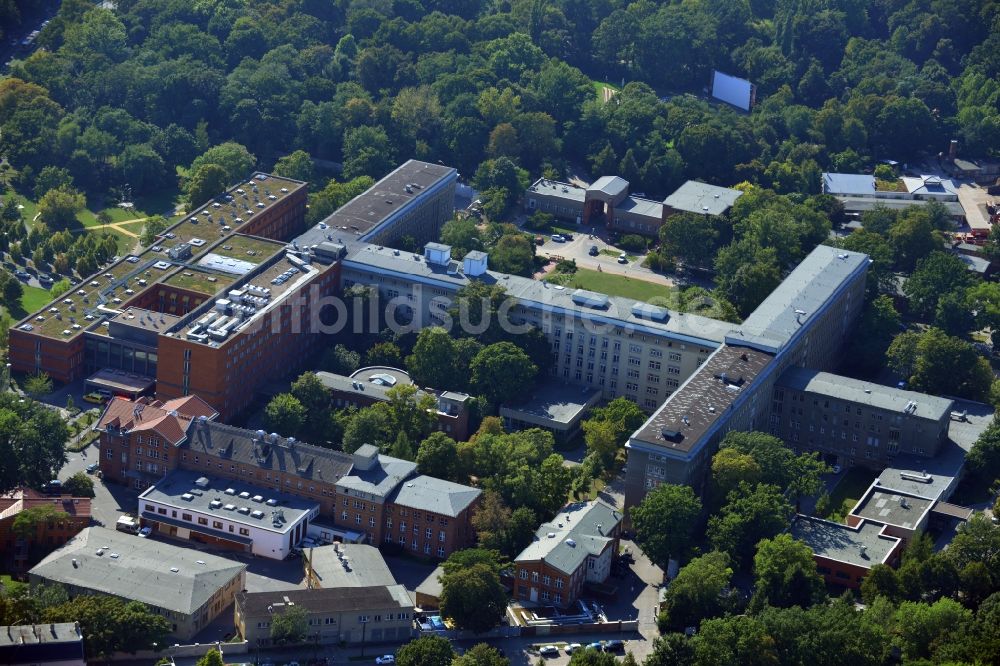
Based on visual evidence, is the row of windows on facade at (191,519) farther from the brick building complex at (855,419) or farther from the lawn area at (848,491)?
the brick building complex at (855,419)

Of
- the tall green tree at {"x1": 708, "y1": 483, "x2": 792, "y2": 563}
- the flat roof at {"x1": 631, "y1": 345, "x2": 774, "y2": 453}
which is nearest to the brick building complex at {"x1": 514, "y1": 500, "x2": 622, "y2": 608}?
the flat roof at {"x1": 631, "y1": 345, "x2": 774, "y2": 453}

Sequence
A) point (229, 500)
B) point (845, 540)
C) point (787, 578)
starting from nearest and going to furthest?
1. point (787, 578)
2. point (845, 540)
3. point (229, 500)

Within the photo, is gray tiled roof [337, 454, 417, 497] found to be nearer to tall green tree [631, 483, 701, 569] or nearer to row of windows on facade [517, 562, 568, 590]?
row of windows on facade [517, 562, 568, 590]

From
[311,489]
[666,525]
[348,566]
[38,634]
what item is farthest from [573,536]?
[38,634]

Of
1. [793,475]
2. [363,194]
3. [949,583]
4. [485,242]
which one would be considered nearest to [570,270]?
[485,242]

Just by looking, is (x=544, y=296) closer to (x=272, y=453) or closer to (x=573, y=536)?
(x=272, y=453)

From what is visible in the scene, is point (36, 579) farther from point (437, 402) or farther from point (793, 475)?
point (793, 475)
